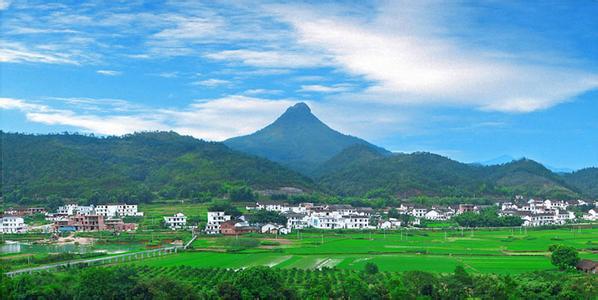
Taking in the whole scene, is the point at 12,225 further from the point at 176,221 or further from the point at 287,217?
the point at 287,217

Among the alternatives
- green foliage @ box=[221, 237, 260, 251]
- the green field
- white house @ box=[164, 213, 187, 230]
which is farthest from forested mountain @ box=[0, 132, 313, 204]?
the green field

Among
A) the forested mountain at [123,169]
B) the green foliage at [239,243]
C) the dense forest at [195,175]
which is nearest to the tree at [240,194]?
the dense forest at [195,175]

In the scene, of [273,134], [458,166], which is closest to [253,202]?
[458,166]

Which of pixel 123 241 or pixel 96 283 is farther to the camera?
pixel 123 241

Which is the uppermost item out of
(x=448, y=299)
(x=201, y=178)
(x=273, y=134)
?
(x=273, y=134)

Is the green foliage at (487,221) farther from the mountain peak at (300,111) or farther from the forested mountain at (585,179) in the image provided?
the mountain peak at (300,111)

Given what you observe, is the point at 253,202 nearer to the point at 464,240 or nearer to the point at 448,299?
the point at 464,240
